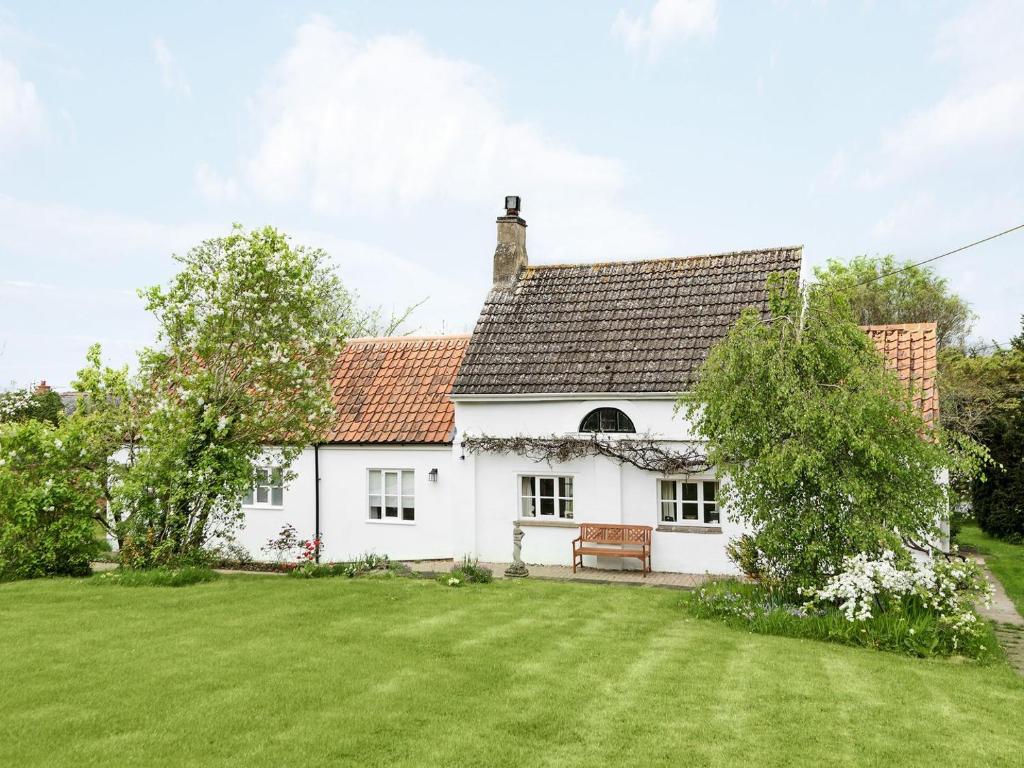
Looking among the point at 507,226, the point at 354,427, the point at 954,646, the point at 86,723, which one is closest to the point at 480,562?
the point at 354,427

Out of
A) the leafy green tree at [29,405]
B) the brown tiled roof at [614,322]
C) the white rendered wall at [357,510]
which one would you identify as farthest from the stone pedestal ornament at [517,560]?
the leafy green tree at [29,405]

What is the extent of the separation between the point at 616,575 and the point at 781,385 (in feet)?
20.5

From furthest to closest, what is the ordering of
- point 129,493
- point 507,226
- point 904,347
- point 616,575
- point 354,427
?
point 507,226 → point 354,427 → point 904,347 → point 616,575 → point 129,493

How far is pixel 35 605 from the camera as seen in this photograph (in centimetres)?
1336

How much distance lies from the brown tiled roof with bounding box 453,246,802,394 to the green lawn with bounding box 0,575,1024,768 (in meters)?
6.25

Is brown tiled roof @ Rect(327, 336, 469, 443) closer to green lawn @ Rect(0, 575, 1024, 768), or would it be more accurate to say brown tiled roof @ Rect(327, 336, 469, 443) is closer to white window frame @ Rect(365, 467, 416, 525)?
white window frame @ Rect(365, 467, 416, 525)

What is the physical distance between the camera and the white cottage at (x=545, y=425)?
17.5 meters

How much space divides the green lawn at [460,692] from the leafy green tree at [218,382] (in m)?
3.28

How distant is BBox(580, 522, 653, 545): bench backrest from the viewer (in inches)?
677

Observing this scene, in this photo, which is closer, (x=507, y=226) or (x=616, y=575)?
(x=616, y=575)

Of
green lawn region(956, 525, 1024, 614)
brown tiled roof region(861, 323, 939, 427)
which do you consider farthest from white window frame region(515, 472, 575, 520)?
green lawn region(956, 525, 1024, 614)

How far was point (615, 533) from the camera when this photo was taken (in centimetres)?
1736

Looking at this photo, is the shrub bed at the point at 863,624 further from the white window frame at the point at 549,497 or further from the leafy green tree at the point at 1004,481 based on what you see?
the leafy green tree at the point at 1004,481

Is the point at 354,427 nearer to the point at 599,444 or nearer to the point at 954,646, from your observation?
the point at 599,444
